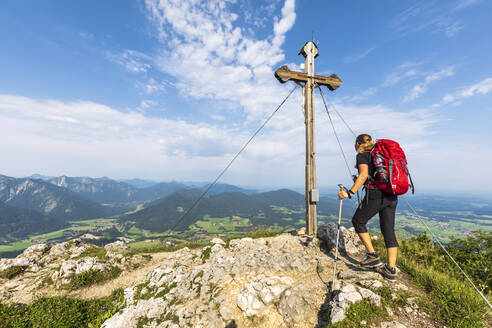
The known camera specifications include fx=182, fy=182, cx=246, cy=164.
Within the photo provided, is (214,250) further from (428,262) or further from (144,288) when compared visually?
(428,262)

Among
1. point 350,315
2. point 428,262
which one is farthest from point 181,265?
point 428,262

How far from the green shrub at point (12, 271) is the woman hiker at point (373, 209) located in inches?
556

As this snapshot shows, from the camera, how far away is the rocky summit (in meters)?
4.15

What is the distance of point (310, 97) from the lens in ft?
25.8

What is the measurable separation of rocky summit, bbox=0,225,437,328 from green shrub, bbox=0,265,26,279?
0.16m

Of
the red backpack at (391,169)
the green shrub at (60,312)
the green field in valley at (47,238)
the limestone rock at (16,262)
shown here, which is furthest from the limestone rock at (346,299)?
the green field in valley at (47,238)

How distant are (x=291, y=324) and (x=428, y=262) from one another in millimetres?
5185

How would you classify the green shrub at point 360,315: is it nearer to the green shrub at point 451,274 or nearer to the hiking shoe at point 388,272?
the green shrub at point 451,274

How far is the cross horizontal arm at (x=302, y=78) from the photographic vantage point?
302 inches

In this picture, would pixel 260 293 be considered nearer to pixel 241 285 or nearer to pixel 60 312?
pixel 241 285

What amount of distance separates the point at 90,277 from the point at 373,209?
35.8ft

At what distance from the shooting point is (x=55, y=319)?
19.2 feet

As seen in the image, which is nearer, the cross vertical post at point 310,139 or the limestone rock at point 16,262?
the cross vertical post at point 310,139

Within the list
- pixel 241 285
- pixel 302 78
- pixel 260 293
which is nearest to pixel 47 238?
pixel 241 285
